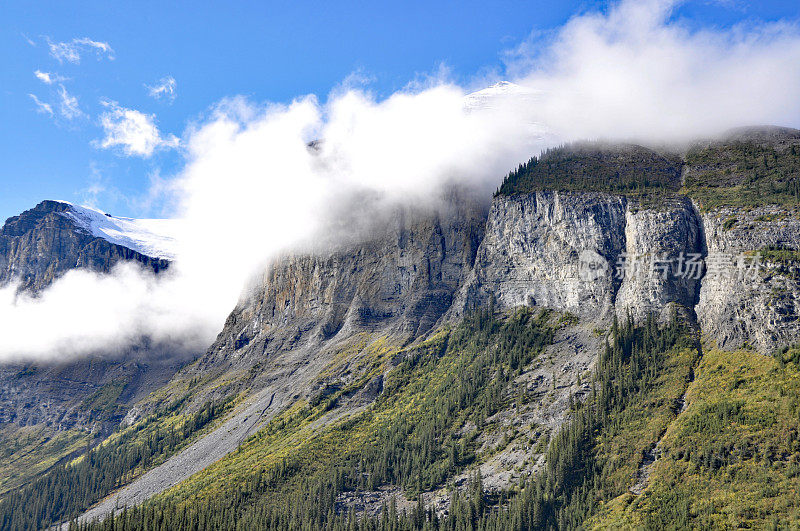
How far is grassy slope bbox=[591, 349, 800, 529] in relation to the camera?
15638cm

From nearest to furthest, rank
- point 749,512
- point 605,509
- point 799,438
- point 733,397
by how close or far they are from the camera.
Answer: point 749,512
point 799,438
point 605,509
point 733,397

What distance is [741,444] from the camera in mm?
172125

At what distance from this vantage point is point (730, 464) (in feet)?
559

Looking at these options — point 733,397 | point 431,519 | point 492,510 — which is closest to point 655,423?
point 733,397

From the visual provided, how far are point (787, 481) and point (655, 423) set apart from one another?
144 ft

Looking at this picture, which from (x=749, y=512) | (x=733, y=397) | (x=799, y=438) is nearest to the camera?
(x=749, y=512)

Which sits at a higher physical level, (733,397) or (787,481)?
(733,397)

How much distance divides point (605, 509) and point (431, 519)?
53108 mm

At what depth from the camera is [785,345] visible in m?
200

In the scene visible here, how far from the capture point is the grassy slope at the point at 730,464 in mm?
156375

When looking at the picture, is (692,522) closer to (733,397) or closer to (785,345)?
(733,397)

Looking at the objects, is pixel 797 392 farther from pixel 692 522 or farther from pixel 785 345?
pixel 692 522

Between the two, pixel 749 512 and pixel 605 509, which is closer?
pixel 749 512

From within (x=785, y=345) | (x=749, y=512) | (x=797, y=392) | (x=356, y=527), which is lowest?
A: (x=356, y=527)
